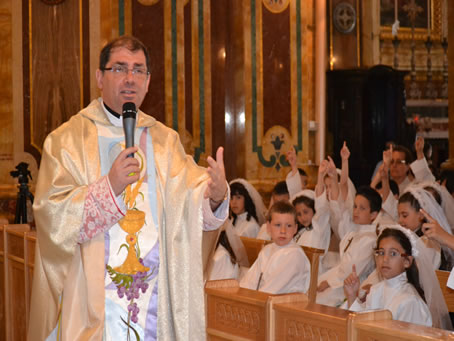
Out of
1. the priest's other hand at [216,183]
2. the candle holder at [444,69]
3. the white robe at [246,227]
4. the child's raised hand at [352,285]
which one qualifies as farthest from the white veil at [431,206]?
the candle holder at [444,69]

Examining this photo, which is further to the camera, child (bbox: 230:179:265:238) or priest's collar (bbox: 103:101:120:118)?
child (bbox: 230:179:265:238)

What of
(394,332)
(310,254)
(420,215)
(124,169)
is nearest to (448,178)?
(420,215)

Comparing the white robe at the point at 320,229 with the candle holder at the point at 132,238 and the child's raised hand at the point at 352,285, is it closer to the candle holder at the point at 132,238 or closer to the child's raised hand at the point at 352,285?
the child's raised hand at the point at 352,285

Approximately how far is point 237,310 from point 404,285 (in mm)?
1357

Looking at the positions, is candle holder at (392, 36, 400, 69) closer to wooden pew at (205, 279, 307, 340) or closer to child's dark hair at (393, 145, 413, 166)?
child's dark hair at (393, 145, 413, 166)

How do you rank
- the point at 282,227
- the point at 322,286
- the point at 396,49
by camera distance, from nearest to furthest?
the point at 282,227, the point at 322,286, the point at 396,49

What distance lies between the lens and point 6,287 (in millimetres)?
6156

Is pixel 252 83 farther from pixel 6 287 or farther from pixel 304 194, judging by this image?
pixel 6 287

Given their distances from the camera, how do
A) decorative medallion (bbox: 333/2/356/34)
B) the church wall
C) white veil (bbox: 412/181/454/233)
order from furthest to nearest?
decorative medallion (bbox: 333/2/356/34) → the church wall → white veil (bbox: 412/181/454/233)

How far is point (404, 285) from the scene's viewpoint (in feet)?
15.0

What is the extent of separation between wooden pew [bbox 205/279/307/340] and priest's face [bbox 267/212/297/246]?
6.77ft

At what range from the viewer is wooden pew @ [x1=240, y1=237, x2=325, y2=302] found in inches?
219

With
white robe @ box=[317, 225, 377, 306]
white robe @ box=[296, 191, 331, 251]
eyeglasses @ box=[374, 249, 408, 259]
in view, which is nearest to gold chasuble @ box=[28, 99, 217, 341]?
eyeglasses @ box=[374, 249, 408, 259]

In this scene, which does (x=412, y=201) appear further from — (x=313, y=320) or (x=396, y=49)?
(x=396, y=49)
